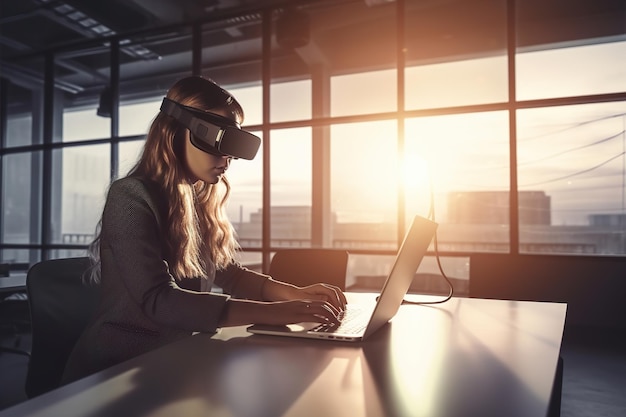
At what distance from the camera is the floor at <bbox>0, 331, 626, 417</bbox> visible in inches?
101

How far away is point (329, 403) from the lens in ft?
2.16

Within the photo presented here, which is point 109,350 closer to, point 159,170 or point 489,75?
point 159,170

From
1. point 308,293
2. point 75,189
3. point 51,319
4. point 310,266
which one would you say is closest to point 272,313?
point 308,293

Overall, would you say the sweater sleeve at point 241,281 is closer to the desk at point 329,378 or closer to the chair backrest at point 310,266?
the desk at point 329,378

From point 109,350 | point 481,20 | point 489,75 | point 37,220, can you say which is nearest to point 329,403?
point 109,350

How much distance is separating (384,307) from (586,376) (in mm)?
2822

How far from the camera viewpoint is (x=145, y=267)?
3.61 feet

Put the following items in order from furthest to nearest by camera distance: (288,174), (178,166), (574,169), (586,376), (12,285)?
(288,174) → (574,169) → (586,376) → (12,285) → (178,166)

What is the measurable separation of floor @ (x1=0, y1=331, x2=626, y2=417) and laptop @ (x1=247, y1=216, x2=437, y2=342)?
138 centimetres

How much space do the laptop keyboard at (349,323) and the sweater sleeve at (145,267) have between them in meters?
0.27

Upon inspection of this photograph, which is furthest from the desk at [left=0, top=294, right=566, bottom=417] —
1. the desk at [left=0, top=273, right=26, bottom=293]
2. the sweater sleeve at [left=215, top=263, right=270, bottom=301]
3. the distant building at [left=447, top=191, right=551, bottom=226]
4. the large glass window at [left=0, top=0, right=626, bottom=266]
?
the distant building at [left=447, top=191, right=551, bottom=226]

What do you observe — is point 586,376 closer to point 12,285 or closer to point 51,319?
point 51,319

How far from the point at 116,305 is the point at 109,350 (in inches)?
4.5

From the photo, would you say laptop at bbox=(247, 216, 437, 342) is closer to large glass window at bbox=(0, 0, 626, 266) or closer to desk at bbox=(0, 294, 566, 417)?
desk at bbox=(0, 294, 566, 417)
